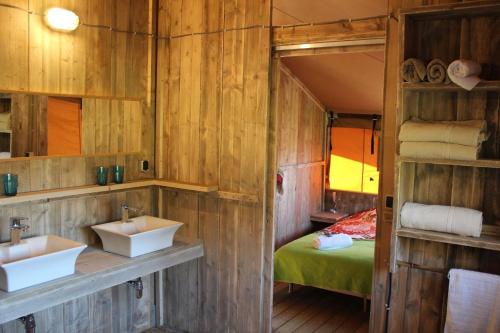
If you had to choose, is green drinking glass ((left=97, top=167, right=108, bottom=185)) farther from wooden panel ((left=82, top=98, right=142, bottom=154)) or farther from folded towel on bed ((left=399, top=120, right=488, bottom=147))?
folded towel on bed ((left=399, top=120, right=488, bottom=147))

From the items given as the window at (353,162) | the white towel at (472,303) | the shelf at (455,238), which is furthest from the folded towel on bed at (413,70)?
the window at (353,162)

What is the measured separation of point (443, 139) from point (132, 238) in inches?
73.6

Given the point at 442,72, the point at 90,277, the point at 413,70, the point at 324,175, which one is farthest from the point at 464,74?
the point at 324,175

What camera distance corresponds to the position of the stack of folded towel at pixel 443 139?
2.42 metres

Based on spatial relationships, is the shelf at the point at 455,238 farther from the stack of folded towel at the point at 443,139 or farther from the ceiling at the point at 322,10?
the ceiling at the point at 322,10

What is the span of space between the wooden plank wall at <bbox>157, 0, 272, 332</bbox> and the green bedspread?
37.9 inches

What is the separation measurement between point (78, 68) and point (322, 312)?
9.42 feet

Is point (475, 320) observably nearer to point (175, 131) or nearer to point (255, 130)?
point (255, 130)

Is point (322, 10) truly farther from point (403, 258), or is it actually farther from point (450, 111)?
point (403, 258)

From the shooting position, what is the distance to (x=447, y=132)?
8.09 ft

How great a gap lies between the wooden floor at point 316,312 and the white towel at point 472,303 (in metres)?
1.64

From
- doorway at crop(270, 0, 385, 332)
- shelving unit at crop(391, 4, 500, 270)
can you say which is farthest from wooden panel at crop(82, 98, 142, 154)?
shelving unit at crop(391, 4, 500, 270)

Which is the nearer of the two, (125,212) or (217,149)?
(125,212)

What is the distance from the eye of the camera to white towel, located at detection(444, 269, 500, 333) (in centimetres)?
251
